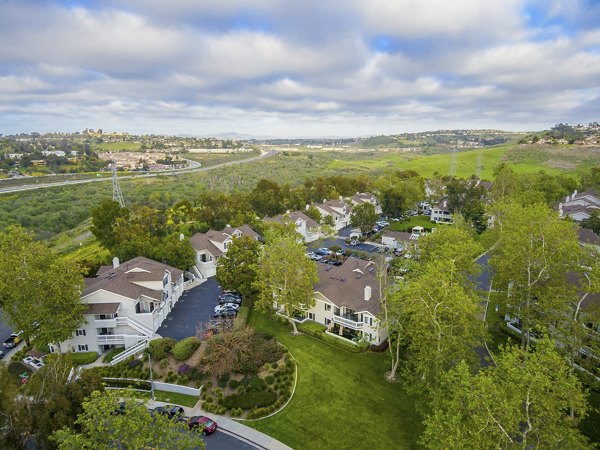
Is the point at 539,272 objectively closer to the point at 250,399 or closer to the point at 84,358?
the point at 250,399

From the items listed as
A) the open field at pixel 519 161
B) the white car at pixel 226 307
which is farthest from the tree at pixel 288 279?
the open field at pixel 519 161

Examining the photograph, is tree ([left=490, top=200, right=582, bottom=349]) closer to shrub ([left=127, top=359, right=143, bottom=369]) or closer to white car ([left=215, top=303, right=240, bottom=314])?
white car ([left=215, top=303, right=240, bottom=314])

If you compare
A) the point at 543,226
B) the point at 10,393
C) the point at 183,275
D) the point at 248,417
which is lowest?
the point at 248,417

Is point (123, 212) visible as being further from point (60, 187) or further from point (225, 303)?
point (60, 187)

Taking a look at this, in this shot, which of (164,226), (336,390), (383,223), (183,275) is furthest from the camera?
(383,223)

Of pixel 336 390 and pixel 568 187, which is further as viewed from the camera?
pixel 568 187

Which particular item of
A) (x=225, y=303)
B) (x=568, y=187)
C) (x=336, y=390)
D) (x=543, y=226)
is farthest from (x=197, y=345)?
(x=568, y=187)

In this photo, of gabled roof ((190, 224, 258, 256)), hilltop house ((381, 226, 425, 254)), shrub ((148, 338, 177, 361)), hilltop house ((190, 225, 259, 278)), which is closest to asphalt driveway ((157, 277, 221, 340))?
shrub ((148, 338, 177, 361))

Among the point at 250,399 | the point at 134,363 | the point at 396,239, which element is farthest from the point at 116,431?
the point at 396,239
